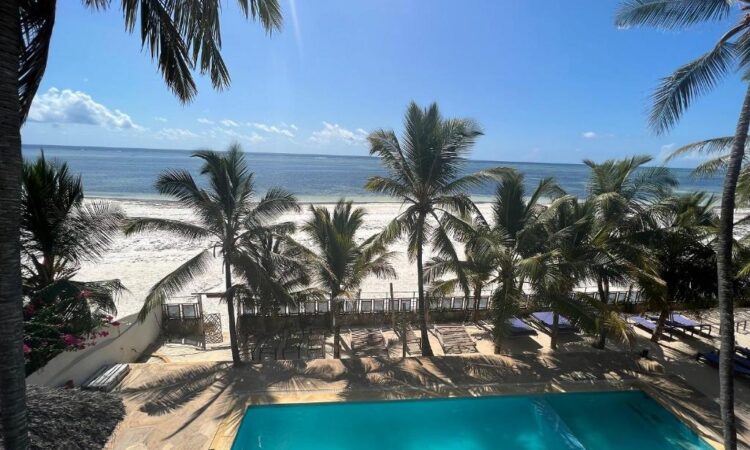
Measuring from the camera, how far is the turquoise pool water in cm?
740

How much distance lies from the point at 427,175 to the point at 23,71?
803cm

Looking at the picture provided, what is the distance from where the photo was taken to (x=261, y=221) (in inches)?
377

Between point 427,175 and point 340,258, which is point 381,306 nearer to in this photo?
point 340,258

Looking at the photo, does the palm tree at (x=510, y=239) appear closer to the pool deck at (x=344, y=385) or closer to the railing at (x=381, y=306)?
the pool deck at (x=344, y=385)

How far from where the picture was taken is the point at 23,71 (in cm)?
323

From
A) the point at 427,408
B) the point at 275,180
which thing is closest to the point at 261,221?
the point at 427,408

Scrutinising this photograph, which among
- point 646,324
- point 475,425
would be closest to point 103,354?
point 475,425

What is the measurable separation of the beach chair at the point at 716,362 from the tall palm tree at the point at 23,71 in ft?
45.0

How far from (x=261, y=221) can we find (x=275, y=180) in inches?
2717

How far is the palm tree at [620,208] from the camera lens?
9688 mm

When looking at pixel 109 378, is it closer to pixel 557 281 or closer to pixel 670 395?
pixel 557 281

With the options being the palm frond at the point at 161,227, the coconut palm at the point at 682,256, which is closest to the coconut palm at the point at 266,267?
the palm frond at the point at 161,227

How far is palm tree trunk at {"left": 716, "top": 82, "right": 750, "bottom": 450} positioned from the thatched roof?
30.9 feet

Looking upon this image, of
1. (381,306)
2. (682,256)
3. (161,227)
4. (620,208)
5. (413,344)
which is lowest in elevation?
(413,344)
